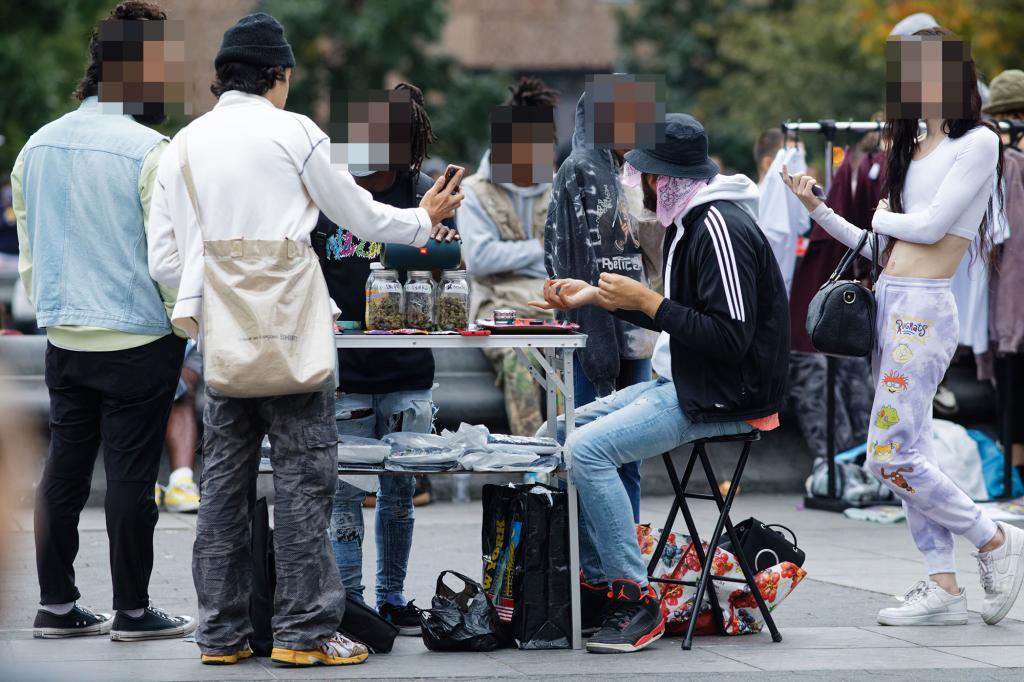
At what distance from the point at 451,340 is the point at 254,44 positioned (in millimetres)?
1242

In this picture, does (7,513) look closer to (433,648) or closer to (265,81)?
(265,81)

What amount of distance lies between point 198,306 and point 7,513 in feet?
8.32

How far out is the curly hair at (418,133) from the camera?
6.13 meters

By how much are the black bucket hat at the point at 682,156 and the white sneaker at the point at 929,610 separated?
1929 mm

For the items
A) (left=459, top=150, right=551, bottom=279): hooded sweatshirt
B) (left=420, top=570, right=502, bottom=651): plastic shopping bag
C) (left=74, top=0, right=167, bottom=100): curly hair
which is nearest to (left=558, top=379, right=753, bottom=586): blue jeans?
(left=420, top=570, right=502, bottom=651): plastic shopping bag

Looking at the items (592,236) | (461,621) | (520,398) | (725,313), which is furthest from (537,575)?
(520,398)

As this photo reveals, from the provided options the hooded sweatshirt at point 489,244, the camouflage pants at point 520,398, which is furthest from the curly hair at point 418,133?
the camouflage pants at point 520,398

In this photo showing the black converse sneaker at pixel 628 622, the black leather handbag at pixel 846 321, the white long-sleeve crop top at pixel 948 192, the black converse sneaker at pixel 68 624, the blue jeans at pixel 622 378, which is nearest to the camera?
the black converse sneaker at pixel 628 622

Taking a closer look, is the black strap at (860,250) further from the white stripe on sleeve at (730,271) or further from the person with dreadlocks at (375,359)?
the person with dreadlocks at (375,359)

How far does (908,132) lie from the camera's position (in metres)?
6.42

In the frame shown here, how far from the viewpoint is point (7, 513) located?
2.79 meters

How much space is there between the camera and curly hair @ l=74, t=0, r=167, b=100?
5883 mm

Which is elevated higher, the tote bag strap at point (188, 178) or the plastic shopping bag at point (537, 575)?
the tote bag strap at point (188, 178)

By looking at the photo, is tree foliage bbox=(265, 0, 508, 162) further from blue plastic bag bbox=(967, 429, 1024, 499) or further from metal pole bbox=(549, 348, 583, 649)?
metal pole bbox=(549, 348, 583, 649)
